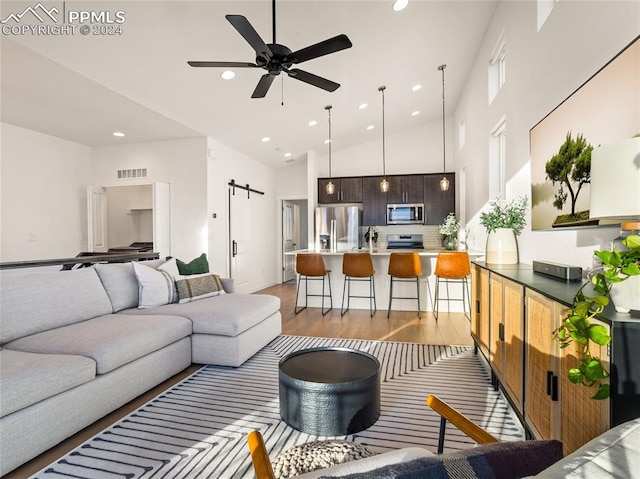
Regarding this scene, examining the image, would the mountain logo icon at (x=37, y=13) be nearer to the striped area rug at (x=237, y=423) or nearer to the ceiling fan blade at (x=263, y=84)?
the ceiling fan blade at (x=263, y=84)

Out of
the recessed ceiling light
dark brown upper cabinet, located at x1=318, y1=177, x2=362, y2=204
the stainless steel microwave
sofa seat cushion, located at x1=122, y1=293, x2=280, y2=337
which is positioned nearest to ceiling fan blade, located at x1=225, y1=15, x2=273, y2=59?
the recessed ceiling light

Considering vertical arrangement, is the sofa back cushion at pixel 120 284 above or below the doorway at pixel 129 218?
below

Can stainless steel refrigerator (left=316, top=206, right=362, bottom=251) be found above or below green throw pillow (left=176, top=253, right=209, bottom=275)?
above

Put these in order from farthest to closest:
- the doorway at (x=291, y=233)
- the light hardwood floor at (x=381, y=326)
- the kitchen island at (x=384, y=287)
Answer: the doorway at (x=291, y=233)
the kitchen island at (x=384, y=287)
the light hardwood floor at (x=381, y=326)

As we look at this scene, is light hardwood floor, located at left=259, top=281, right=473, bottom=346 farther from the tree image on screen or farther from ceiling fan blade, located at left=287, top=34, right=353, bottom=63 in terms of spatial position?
ceiling fan blade, located at left=287, top=34, right=353, bottom=63

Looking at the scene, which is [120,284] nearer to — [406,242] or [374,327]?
[374,327]

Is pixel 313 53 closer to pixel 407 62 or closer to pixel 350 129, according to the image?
pixel 407 62

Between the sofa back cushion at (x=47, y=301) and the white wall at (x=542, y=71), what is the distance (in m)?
3.53

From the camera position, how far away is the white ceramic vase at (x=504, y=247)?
2.85 metres

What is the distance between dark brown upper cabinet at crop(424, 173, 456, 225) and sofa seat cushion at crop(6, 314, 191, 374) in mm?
5652

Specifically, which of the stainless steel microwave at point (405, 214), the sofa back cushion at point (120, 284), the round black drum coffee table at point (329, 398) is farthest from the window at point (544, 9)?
the stainless steel microwave at point (405, 214)

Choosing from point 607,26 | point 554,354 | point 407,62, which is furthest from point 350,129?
point 554,354

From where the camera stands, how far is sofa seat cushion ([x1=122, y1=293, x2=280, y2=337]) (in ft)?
9.35

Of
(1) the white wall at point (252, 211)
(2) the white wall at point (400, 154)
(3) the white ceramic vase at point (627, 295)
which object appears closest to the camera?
(3) the white ceramic vase at point (627, 295)
